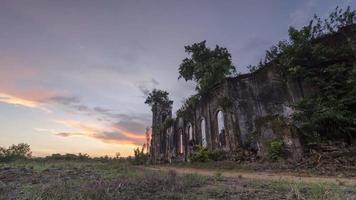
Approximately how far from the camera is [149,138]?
111 feet

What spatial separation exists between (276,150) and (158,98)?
955 inches

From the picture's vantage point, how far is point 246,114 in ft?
63.4

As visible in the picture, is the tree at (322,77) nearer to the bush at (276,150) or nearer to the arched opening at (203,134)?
the bush at (276,150)

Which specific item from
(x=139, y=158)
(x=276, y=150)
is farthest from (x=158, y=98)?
(x=276, y=150)

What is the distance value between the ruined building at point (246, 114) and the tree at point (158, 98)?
355 inches

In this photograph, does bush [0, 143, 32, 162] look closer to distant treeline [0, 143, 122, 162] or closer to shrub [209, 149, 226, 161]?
distant treeline [0, 143, 122, 162]

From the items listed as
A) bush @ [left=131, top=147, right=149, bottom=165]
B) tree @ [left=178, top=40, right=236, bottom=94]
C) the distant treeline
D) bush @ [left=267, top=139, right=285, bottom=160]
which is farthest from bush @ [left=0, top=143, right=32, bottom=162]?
bush @ [left=267, top=139, right=285, bottom=160]

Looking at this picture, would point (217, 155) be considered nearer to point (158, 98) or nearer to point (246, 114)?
point (246, 114)

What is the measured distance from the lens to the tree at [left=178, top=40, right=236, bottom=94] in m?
25.1

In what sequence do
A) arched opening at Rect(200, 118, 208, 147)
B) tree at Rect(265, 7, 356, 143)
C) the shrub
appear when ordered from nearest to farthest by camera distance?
tree at Rect(265, 7, 356, 143) → the shrub → arched opening at Rect(200, 118, 208, 147)

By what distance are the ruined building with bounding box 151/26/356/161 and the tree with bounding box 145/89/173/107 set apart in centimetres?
903

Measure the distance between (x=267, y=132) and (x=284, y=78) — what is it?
377cm

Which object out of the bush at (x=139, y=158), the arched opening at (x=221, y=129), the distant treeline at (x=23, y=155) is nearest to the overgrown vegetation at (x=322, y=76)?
the arched opening at (x=221, y=129)

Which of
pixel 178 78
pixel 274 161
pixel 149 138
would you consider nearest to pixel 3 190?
pixel 274 161
